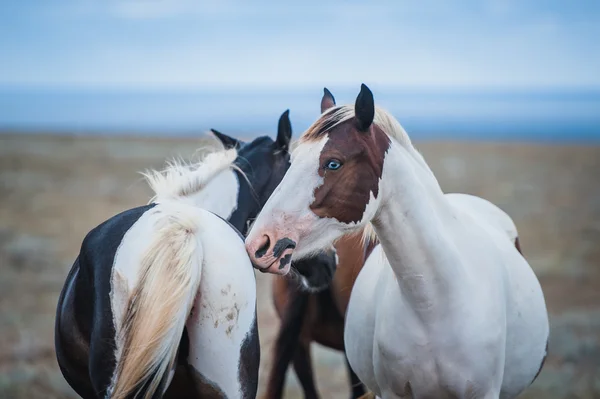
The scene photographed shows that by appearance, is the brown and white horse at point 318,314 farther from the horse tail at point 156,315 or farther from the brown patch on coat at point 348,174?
the horse tail at point 156,315

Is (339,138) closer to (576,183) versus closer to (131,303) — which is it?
(131,303)

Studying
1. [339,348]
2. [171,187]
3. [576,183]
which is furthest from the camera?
[576,183]

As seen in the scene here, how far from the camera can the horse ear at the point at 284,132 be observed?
4288mm

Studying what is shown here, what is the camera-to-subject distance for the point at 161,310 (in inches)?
101

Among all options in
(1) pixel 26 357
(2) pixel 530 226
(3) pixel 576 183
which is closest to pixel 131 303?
(1) pixel 26 357

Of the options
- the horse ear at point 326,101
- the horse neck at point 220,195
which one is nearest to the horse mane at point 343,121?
the horse ear at point 326,101

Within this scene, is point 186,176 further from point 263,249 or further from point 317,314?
point 317,314

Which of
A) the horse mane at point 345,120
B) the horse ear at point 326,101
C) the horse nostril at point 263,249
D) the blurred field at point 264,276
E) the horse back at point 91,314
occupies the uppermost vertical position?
the horse ear at point 326,101

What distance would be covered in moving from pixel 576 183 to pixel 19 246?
19070mm

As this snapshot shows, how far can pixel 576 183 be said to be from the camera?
2548cm

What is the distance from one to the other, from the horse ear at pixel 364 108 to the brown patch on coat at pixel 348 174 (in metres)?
0.04

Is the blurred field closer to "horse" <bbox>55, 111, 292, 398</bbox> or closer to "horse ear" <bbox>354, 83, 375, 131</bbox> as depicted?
"horse" <bbox>55, 111, 292, 398</bbox>

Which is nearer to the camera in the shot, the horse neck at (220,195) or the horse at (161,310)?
the horse at (161,310)

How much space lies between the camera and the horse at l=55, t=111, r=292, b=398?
2.59 meters
